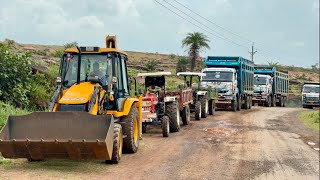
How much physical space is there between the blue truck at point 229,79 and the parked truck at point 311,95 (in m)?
9.12

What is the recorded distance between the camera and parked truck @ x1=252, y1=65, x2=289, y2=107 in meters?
35.6

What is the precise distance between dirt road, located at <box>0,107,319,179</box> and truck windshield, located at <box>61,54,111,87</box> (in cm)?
206

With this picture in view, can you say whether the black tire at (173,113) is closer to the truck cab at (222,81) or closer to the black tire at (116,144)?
the black tire at (116,144)

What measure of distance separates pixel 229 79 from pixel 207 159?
Result: 589 inches

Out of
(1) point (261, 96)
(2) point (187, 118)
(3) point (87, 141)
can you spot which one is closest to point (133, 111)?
(3) point (87, 141)

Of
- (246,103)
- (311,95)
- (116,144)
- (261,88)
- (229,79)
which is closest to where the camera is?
(116,144)

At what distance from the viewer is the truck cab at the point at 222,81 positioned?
26.4m

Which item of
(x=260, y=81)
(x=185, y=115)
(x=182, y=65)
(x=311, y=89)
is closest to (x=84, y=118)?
(x=185, y=115)

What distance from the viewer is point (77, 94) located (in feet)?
33.4

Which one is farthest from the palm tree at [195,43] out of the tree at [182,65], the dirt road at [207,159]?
the dirt road at [207,159]

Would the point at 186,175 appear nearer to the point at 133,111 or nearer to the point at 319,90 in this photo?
the point at 133,111

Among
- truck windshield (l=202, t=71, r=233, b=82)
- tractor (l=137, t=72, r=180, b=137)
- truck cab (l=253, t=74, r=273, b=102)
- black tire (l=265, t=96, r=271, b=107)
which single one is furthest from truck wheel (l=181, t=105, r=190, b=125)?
black tire (l=265, t=96, r=271, b=107)

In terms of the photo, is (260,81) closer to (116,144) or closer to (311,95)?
(311,95)

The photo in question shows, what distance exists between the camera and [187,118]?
19734 millimetres
